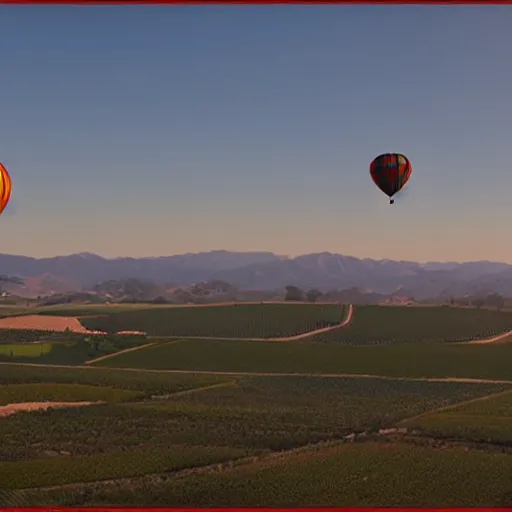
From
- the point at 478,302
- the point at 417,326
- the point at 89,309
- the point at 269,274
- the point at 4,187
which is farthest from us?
the point at 269,274

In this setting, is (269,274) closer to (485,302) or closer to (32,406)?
(485,302)

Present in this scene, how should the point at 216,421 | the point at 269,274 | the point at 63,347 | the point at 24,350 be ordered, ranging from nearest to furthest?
the point at 216,421
the point at 24,350
the point at 63,347
the point at 269,274

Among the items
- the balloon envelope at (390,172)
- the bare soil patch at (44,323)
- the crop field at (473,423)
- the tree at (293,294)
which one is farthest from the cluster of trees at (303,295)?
the balloon envelope at (390,172)

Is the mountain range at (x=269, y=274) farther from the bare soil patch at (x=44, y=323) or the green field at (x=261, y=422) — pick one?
the green field at (x=261, y=422)

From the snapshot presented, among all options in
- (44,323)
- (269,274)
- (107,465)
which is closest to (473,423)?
(107,465)

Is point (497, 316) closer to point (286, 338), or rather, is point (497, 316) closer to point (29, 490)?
point (286, 338)

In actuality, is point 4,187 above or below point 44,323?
above

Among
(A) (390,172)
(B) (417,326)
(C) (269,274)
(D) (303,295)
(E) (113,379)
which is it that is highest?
(A) (390,172)
